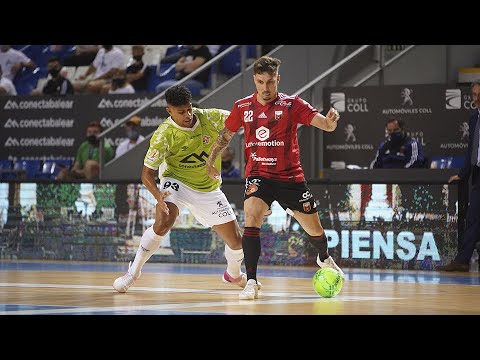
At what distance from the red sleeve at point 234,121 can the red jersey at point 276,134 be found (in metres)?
0.10

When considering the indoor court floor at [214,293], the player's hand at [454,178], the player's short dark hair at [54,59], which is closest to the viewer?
the indoor court floor at [214,293]

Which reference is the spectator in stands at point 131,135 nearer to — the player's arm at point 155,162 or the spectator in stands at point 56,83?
the spectator in stands at point 56,83

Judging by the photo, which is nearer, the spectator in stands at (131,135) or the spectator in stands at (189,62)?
the spectator in stands at (131,135)

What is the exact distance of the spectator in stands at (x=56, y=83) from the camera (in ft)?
68.8

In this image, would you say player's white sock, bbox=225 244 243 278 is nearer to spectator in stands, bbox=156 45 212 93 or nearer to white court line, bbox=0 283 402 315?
white court line, bbox=0 283 402 315

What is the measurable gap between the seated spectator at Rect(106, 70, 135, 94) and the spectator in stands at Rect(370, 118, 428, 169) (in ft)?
21.0

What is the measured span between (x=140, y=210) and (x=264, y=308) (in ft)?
25.6

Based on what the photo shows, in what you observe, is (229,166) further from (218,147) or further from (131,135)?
(218,147)

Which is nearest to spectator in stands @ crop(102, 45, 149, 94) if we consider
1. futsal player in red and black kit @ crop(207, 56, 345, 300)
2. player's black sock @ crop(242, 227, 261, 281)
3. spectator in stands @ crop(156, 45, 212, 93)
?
spectator in stands @ crop(156, 45, 212, 93)

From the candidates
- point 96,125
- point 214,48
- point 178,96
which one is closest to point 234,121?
point 178,96

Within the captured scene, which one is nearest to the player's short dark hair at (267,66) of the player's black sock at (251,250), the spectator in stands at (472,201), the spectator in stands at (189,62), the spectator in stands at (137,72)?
the player's black sock at (251,250)

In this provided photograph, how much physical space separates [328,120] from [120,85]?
11.5 metres

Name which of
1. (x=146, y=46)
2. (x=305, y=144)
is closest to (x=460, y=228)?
(x=305, y=144)
